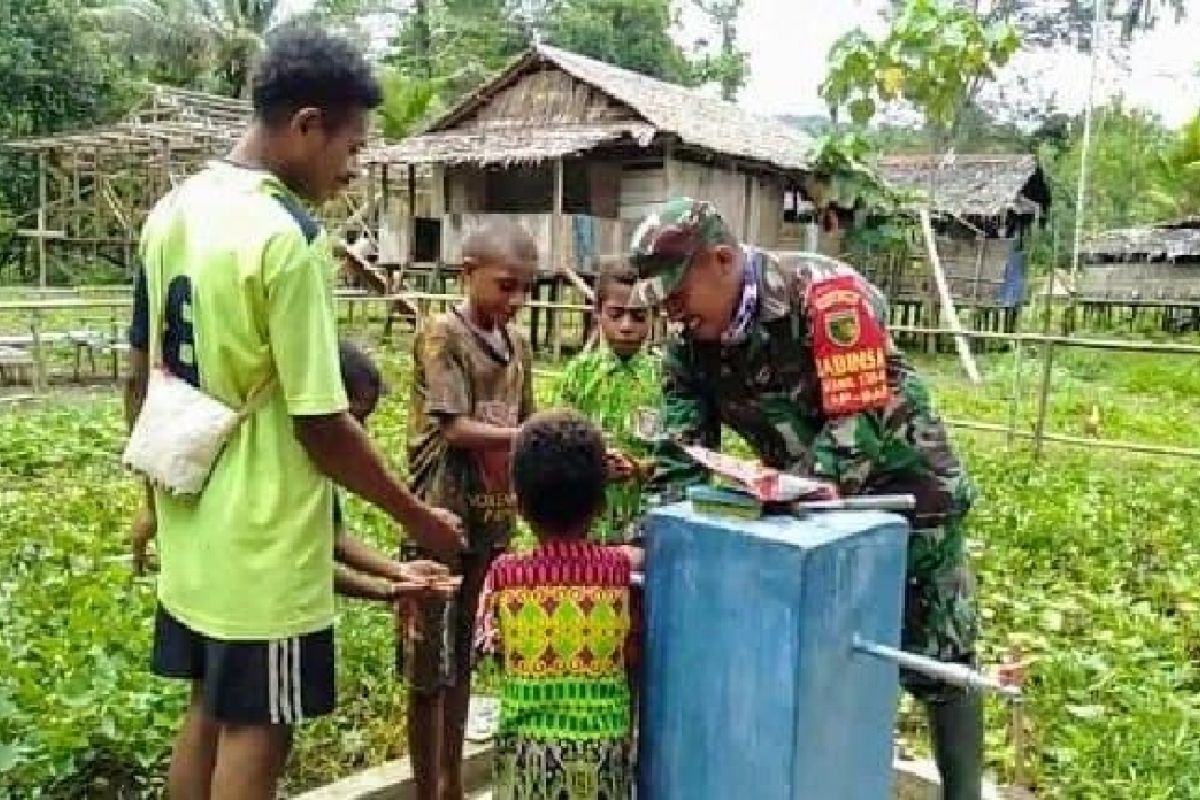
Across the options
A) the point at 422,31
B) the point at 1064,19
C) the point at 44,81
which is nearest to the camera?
the point at 44,81

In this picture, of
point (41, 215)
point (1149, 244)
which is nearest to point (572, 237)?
point (41, 215)

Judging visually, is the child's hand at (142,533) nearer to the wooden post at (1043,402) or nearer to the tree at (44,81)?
the wooden post at (1043,402)

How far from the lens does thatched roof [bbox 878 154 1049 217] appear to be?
2122 cm

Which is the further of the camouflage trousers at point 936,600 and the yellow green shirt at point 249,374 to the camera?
the camouflage trousers at point 936,600

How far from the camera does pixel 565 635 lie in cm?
201

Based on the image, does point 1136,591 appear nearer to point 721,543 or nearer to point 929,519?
point 929,519

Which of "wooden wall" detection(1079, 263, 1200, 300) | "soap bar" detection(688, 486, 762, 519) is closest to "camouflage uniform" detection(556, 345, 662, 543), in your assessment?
"soap bar" detection(688, 486, 762, 519)

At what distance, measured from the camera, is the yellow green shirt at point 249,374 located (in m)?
1.87

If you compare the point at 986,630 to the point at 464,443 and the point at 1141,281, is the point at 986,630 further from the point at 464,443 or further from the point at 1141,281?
the point at 1141,281

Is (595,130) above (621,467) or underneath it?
above

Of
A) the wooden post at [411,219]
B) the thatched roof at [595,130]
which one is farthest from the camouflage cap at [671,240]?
the wooden post at [411,219]

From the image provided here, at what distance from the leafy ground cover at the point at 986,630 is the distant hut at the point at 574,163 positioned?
8.28 meters

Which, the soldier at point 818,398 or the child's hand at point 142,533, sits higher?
the soldier at point 818,398

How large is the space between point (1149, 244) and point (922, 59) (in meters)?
10.9
